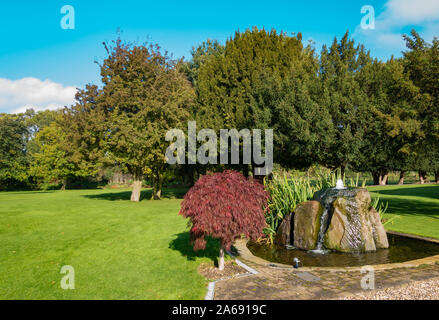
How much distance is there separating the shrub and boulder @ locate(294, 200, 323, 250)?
Answer: 3.18 meters

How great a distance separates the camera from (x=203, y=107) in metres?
21.8

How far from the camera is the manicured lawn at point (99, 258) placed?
19.3ft

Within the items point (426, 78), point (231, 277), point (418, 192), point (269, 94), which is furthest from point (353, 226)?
point (418, 192)

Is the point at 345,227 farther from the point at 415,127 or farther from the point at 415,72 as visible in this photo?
the point at 415,72

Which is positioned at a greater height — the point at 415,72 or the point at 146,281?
the point at 415,72

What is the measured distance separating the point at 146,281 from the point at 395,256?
6969 mm

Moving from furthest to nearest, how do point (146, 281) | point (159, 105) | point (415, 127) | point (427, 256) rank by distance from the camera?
point (159, 105) → point (415, 127) → point (427, 256) → point (146, 281)

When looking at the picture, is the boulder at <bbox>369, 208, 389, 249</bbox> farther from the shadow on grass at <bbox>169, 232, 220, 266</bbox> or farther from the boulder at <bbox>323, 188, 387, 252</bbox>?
the shadow on grass at <bbox>169, 232, 220, 266</bbox>

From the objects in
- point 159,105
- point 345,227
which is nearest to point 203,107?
point 159,105

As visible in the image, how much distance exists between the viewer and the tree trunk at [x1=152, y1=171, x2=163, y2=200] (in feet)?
88.9

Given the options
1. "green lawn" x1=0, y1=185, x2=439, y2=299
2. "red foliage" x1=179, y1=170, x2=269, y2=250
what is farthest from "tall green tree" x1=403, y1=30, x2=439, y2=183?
"red foliage" x1=179, y1=170, x2=269, y2=250

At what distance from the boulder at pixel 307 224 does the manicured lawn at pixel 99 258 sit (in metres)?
2.91

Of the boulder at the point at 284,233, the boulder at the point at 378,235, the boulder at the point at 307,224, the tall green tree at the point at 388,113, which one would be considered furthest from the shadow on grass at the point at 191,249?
the tall green tree at the point at 388,113

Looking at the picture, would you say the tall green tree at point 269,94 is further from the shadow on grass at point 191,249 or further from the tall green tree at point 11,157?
the tall green tree at point 11,157
